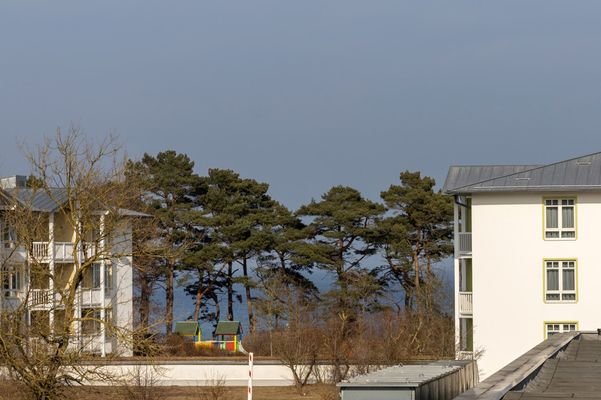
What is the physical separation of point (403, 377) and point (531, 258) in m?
32.4

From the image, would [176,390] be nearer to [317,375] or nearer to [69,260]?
[317,375]

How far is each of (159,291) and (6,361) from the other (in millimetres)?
44895

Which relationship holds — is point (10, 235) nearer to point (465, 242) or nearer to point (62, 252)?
point (62, 252)

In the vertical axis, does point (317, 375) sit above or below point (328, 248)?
below

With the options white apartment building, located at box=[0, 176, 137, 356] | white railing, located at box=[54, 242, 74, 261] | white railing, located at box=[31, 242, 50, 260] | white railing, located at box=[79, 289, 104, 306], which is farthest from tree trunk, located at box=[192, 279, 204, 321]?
white railing, located at box=[31, 242, 50, 260]

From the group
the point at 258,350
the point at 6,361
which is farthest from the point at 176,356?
the point at 6,361

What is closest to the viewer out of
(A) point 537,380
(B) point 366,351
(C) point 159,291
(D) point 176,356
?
(A) point 537,380

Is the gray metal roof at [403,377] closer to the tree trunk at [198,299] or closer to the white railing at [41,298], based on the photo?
the white railing at [41,298]

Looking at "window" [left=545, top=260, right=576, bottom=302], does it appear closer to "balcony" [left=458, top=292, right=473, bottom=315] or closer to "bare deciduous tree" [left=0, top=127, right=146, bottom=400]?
"balcony" [left=458, top=292, right=473, bottom=315]

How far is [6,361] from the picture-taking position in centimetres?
3569

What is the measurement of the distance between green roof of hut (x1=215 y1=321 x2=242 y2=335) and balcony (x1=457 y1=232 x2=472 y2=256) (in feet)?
54.3

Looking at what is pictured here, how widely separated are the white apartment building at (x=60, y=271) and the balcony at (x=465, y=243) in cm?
1397

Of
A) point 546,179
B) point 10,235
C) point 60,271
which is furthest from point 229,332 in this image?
point 546,179

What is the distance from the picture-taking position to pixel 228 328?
71.3 metres
